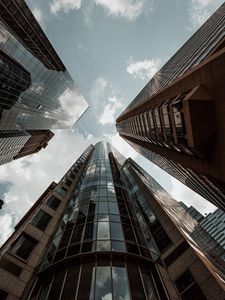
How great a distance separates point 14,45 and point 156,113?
47.3 m

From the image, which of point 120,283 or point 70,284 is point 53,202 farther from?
point 120,283

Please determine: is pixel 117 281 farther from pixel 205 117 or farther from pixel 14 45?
pixel 14 45

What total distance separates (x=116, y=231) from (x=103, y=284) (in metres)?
6.92

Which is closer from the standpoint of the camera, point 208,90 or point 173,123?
point 208,90

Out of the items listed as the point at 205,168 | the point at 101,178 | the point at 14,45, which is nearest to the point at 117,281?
the point at 205,168

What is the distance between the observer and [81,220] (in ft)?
78.0

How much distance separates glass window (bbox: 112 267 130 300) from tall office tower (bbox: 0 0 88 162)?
50101 millimetres

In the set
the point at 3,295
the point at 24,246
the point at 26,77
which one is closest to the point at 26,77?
the point at 26,77

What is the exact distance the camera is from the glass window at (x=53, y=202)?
33.0 metres

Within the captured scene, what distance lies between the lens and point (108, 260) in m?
16.8

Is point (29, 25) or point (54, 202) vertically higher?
point (29, 25)

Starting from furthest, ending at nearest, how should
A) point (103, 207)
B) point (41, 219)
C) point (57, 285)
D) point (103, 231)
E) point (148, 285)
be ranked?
point (41, 219), point (103, 207), point (103, 231), point (148, 285), point (57, 285)

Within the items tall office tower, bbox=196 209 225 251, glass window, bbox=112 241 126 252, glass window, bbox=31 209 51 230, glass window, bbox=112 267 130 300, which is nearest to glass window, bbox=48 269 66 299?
glass window, bbox=112 267 130 300

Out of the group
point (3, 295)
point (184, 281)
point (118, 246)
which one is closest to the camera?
point (3, 295)
